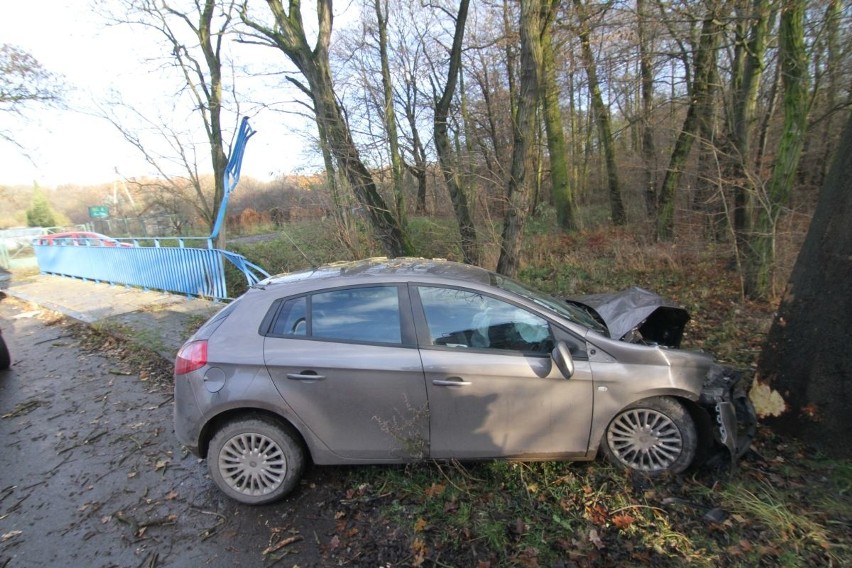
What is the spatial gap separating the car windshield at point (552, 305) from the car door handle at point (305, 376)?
1443 millimetres

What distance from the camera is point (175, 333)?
22.0 ft

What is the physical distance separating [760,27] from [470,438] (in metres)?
8.70

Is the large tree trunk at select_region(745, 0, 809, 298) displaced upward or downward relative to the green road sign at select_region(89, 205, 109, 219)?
downward

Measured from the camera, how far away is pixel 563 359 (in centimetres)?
274

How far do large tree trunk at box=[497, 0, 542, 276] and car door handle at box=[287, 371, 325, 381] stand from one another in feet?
15.3

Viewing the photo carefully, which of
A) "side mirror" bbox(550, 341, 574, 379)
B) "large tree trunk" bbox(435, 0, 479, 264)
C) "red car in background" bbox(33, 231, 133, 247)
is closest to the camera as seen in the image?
"side mirror" bbox(550, 341, 574, 379)

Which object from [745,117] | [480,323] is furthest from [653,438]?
[745,117]

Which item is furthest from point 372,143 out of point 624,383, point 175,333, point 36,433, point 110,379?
point 624,383

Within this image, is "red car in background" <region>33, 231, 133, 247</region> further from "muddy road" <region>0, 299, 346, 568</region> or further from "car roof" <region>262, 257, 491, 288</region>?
"car roof" <region>262, 257, 491, 288</region>

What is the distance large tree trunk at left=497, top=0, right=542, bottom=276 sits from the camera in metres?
6.03

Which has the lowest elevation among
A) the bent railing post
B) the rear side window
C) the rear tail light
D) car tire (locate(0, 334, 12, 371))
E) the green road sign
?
car tire (locate(0, 334, 12, 371))

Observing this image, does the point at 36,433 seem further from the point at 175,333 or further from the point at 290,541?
the point at 290,541

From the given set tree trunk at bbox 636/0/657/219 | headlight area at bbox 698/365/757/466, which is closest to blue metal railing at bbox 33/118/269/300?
headlight area at bbox 698/365/757/466

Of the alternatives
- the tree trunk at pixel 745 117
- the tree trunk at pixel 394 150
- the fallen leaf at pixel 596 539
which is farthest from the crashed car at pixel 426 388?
the tree trunk at pixel 394 150
